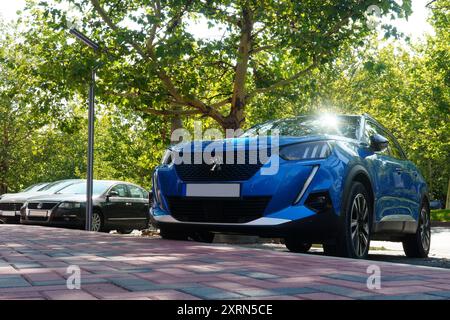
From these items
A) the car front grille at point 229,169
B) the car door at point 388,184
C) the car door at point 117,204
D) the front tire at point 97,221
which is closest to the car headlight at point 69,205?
the front tire at point 97,221

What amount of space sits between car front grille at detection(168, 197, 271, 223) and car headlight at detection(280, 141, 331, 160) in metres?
0.49

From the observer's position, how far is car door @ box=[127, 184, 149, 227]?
56.3ft

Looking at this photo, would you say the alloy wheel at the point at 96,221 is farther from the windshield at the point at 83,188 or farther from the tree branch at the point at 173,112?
the tree branch at the point at 173,112

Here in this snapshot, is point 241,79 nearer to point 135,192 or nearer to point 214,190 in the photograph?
point 135,192

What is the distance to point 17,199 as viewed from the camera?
16984 mm

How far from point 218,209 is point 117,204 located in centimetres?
1009

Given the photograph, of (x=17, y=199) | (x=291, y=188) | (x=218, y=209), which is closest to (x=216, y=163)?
(x=218, y=209)

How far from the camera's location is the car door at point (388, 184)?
7.46 metres

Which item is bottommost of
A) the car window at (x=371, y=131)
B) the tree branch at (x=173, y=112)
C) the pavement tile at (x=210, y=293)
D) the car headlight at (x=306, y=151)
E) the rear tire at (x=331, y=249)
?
the rear tire at (x=331, y=249)

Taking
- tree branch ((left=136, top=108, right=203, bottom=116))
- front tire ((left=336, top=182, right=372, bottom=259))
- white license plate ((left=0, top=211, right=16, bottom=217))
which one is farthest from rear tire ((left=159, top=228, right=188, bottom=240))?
white license plate ((left=0, top=211, right=16, bottom=217))

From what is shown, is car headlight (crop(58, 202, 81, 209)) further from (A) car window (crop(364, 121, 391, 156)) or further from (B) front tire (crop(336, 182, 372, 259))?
(B) front tire (crop(336, 182, 372, 259))
